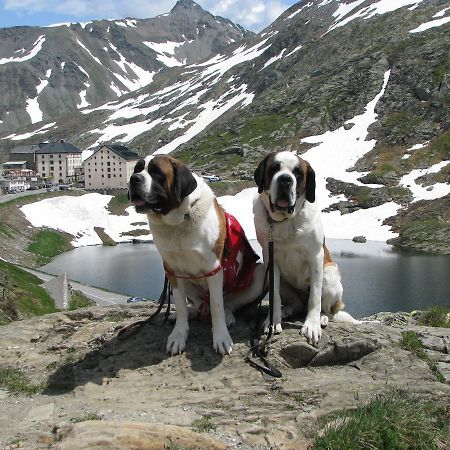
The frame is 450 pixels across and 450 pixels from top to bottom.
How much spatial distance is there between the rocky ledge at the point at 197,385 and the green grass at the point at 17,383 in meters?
0.02

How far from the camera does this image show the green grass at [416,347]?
8609 millimetres

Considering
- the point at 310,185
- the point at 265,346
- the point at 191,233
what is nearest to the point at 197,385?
the point at 265,346

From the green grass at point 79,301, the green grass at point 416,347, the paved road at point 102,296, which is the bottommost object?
the paved road at point 102,296

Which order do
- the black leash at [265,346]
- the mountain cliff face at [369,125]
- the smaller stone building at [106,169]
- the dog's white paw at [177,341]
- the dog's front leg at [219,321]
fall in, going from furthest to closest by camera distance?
the smaller stone building at [106,169], the mountain cliff face at [369,125], the dog's white paw at [177,341], the dog's front leg at [219,321], the black leash at [265,346]

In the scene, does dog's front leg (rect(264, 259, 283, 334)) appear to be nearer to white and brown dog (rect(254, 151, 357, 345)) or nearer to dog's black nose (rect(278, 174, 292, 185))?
white and brown dog (rect(254, 151, 357, 345))

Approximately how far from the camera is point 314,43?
200 metres

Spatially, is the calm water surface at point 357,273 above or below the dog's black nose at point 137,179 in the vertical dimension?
below

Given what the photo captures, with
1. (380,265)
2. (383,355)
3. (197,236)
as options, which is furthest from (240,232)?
(380,265)

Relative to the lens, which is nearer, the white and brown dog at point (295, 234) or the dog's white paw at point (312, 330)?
the white and brown dog at point (295, 234)

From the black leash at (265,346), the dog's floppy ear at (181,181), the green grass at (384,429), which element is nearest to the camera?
the green grass at (384,429)

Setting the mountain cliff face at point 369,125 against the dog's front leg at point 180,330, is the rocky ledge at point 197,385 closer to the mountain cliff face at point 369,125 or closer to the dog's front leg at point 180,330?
the dog's front leg at point 180,330

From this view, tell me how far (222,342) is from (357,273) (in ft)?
192

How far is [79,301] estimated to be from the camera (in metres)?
43.9

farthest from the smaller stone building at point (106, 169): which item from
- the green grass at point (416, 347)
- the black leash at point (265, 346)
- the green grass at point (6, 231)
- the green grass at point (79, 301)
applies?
the green grass at point (416, 347)
